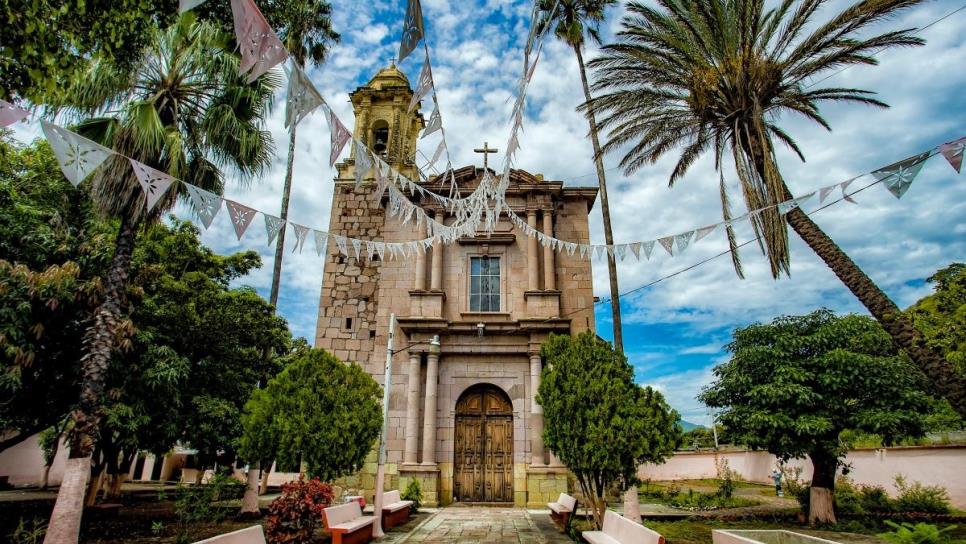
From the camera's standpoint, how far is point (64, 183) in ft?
34.1

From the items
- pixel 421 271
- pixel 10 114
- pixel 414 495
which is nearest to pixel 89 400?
pixel 10 114

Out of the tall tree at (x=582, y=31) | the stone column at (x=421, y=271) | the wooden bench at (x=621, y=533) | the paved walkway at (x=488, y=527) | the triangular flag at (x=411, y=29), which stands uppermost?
the tall tree at (x=582, y=31)

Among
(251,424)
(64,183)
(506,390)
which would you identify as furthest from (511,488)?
(64,183)

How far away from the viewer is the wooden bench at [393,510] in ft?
33.3

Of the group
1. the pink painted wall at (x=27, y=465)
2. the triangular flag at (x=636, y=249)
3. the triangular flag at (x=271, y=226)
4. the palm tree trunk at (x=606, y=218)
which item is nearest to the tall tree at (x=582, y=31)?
the palm tree trunk at (x=606, y=218)

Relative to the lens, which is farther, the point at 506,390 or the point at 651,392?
the point at 506,390

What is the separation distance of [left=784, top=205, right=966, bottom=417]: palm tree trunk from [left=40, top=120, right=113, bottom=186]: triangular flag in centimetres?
1027

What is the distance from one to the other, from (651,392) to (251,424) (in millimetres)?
7323

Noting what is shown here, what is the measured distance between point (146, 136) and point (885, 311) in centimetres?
1229

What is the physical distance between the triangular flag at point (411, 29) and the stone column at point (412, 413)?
11339 millimetres

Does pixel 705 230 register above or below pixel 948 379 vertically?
above

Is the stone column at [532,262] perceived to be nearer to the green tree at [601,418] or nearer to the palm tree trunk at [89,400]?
the green tree at [601,418]

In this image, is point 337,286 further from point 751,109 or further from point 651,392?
point 751,109

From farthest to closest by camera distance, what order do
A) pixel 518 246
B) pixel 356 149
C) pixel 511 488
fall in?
1. pixel 518 246
2. pixel 511 488
3. pixel 356 149
